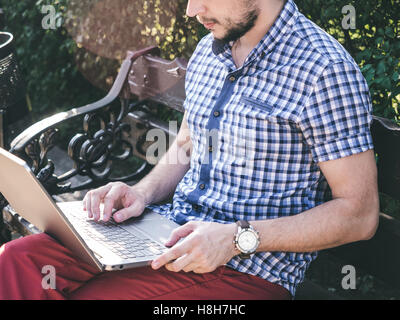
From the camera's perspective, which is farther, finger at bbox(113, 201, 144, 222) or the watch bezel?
finger at bbox(113, 201, 144, 222)

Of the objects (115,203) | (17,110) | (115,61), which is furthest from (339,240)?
(115,61)

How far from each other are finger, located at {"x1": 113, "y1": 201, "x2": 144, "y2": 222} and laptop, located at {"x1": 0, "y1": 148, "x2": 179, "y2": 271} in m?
0.02

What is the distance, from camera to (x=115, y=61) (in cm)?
462

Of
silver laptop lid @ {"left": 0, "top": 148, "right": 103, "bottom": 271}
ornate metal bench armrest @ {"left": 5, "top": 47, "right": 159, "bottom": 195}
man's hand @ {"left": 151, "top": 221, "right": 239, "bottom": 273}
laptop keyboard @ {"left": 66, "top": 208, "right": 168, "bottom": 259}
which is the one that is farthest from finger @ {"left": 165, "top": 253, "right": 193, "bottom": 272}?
ornate metal bench armrest @ {"left": 5, "top": 47, "right": 159, "bottom": 195}

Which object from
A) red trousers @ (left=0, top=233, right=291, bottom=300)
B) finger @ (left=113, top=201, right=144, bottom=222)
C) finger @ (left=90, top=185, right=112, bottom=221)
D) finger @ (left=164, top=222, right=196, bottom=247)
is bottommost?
red trousers @ (left=0, top=233, right=291, bottom=300)

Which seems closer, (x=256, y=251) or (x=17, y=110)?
(x=256, y=251)

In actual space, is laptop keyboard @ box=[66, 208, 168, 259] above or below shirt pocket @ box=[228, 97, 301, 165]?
below

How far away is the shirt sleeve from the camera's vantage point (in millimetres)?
1869

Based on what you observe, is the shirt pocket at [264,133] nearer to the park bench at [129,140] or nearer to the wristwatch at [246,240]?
the wristwatch at [246,240]

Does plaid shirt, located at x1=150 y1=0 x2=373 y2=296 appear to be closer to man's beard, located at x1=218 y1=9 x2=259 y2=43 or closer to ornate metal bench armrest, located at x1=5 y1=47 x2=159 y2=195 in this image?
man's beard, located at x1=218 y1=9 x2=259 y2=43

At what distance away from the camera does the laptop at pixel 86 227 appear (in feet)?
5.80

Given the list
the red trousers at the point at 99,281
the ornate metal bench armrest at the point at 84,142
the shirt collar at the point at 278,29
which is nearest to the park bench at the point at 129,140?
the ornate metal bench armrest at the point at 84,142
